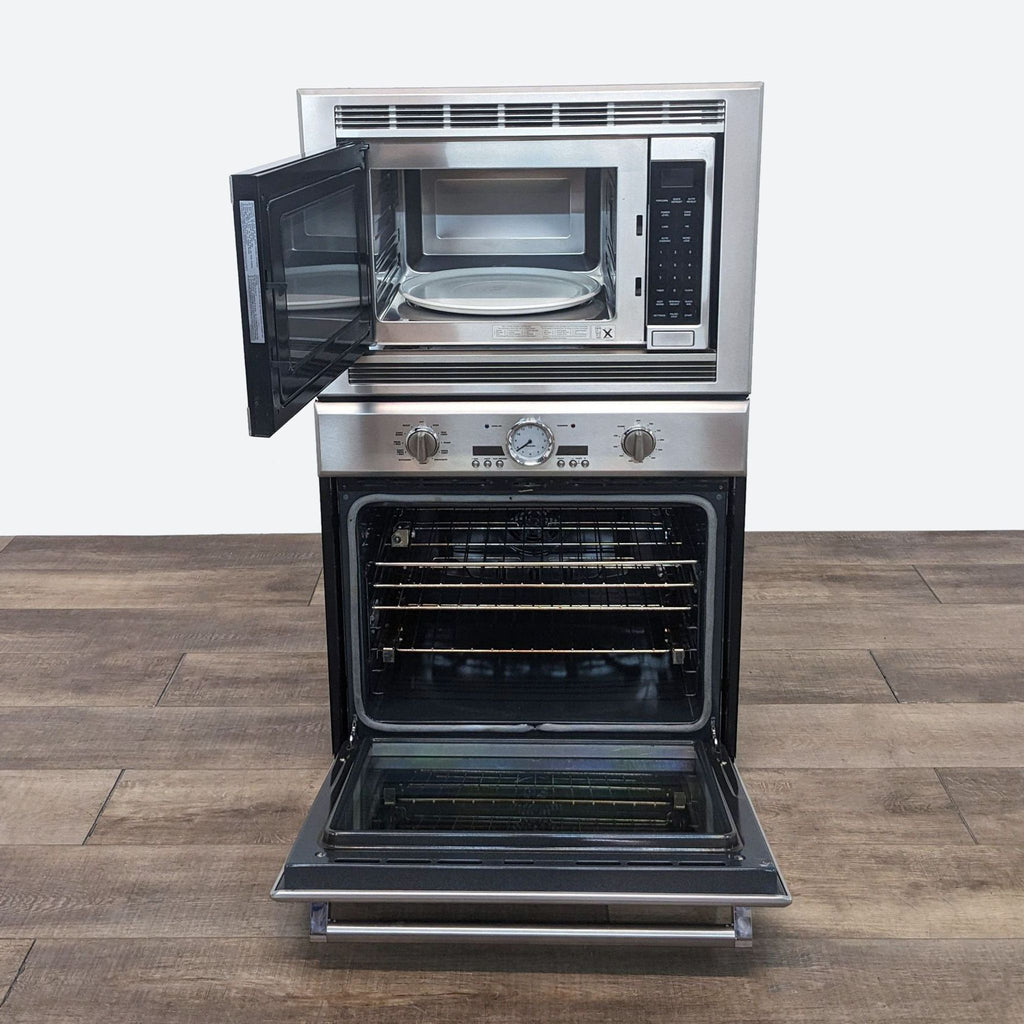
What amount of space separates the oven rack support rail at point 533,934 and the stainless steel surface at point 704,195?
3.19 feet

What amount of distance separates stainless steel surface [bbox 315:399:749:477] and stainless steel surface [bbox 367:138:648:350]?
0.38ft

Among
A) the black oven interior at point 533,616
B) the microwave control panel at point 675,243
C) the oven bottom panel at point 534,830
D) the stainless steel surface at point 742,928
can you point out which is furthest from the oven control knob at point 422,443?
the stainless steel surface at point 742,928

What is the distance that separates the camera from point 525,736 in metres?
2.52

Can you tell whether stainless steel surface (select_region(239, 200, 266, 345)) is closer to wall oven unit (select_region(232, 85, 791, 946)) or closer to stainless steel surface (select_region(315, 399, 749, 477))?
wall oven unit (select_region(232, 85, 791, 946))

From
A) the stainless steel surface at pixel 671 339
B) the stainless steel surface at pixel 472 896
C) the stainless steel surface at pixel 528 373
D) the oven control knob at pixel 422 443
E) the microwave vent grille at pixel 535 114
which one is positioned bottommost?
the stainless steel surface at pixel 472 896

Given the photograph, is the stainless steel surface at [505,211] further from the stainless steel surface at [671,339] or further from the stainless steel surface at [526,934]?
the stainless steel surface at [526,934]

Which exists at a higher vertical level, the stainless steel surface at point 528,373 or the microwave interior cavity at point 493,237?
the microwave interior cavity at point 493,237

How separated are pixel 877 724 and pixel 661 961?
38.4 inches

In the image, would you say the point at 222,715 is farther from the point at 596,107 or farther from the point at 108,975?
the point at 596,107

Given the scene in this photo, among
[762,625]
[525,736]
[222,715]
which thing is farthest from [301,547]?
[525,736]

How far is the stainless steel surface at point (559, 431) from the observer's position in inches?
91.8

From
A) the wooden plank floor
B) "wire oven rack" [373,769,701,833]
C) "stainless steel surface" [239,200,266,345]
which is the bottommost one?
the wooden plank floor

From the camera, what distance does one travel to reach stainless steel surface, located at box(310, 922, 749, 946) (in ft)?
6.85

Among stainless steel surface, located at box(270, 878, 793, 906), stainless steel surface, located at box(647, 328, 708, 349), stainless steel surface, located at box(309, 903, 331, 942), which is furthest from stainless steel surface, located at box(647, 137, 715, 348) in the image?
stainless steel surface, located at box(309, 903, 331, 942)
